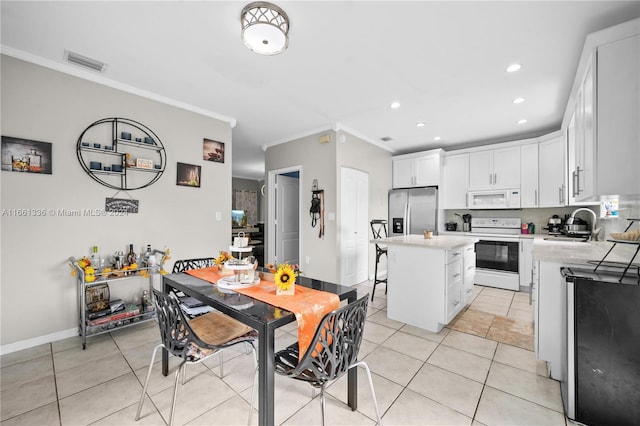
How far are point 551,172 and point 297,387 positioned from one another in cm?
489

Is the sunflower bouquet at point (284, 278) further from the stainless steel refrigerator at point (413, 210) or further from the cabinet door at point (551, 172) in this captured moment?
the cabinet door at point (551, 172)

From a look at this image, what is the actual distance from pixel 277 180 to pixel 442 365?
4019 millimetres

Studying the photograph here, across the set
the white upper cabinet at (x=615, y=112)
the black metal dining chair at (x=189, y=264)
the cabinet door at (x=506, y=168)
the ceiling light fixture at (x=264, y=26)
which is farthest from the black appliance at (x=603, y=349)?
the cabinet door at (x=506, y=168)

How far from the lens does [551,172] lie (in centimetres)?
412

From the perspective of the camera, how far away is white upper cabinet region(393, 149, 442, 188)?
5055 millimetres

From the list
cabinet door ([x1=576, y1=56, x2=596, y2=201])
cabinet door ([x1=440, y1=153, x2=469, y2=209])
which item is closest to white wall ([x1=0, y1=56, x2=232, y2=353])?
cabinet door ([x1=576, y1=56, x2=596, y2=201])

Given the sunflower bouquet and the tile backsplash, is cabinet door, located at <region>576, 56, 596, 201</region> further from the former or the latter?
the sunflower bouquet

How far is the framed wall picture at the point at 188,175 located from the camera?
129 inches

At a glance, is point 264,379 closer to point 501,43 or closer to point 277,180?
point 501,43

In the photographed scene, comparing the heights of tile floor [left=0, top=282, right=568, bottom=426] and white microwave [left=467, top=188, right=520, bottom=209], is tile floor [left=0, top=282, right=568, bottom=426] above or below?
below

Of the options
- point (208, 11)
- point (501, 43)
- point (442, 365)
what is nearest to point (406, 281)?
point (442, 365)

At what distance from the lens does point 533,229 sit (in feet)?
14.9

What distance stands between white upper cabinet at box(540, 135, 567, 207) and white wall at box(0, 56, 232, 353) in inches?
220

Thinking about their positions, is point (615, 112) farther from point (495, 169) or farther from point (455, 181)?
point (455, 181)
